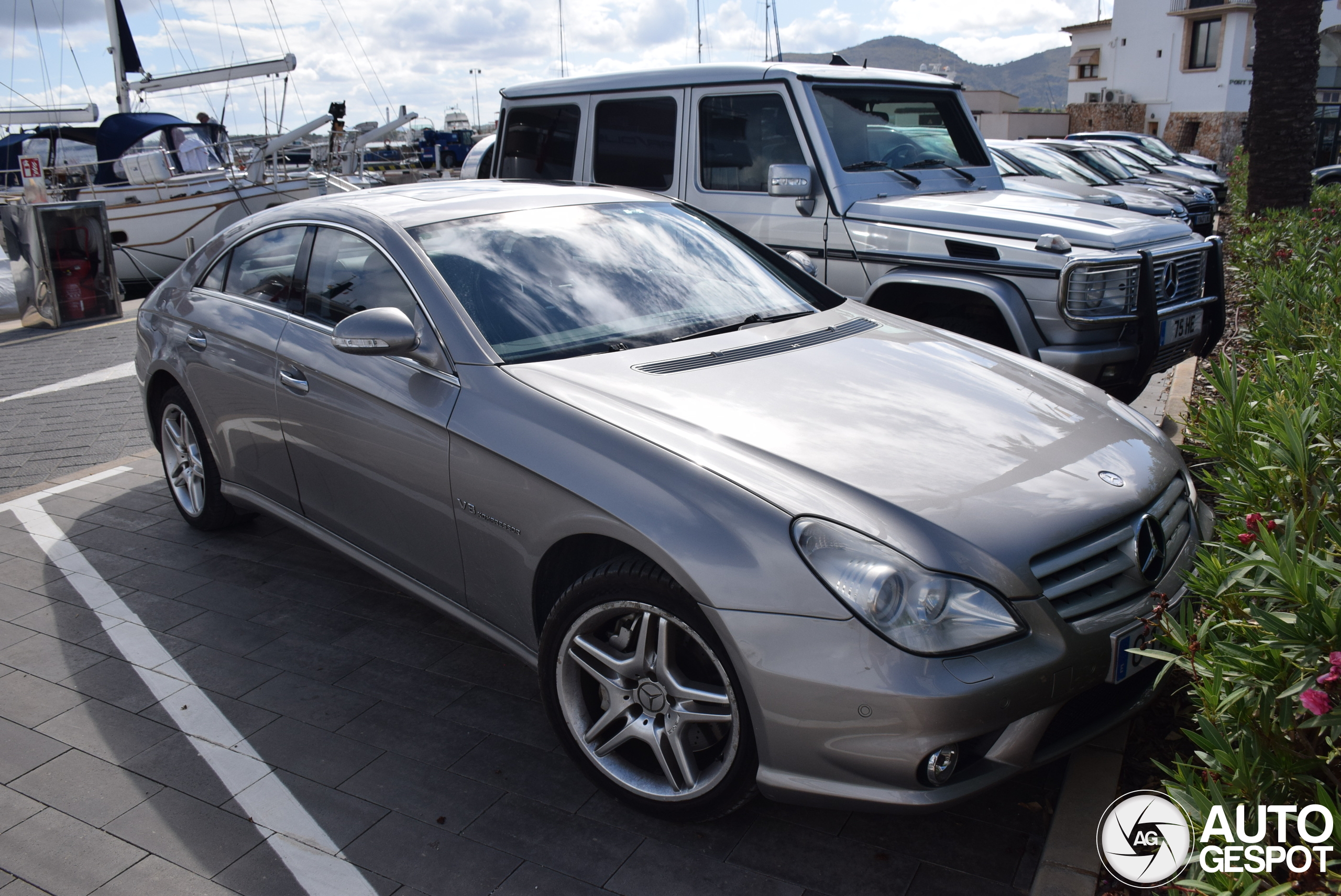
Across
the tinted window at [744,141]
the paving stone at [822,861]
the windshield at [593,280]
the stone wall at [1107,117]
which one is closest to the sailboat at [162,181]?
the tinted window at [744,141]

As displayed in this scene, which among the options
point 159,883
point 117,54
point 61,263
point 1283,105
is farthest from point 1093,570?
point 117,54

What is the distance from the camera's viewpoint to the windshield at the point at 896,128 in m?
6.11

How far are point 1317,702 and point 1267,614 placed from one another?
0.79 feet

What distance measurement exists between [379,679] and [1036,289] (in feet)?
12.3

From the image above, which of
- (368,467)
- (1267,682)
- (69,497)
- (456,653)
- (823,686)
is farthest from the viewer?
(69,497)

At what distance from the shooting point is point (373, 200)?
4133 millimetres

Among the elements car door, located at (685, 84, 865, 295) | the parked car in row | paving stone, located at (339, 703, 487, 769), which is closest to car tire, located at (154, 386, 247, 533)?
paving stone, located at (339, 703, 487, 769)

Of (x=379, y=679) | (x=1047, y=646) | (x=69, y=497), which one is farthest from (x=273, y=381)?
(x=1047, y=646)

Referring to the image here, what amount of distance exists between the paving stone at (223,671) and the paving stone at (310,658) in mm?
50

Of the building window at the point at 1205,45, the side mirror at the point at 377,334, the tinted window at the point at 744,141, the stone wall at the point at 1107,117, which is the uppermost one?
the building window at the point at 1205,45

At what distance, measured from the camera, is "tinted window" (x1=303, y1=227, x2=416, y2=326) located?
3.63 metres

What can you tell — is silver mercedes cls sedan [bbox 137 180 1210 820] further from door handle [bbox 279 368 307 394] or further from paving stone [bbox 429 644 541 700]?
paving stone [bbox 429 644 541 700]

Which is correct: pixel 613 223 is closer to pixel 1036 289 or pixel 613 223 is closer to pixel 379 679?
pixel 379 679

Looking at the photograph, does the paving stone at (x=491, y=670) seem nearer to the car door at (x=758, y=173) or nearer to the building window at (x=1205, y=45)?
the car door at (x=758, y=173)
